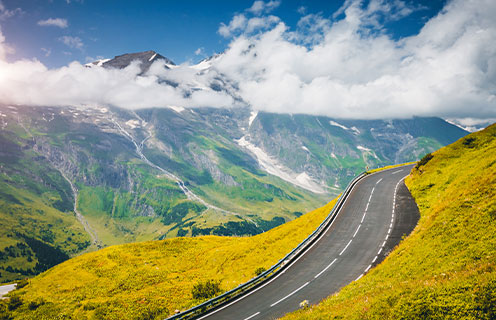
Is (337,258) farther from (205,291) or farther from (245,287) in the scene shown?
(205,291)

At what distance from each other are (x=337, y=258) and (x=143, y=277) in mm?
25738

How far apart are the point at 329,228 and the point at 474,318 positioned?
30.0m

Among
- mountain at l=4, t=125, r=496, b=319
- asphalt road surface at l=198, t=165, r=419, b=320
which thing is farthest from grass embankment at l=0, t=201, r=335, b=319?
asphalt road surface at l=198, t=165, r=419, b=320

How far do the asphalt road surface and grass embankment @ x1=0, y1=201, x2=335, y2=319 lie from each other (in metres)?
4.71

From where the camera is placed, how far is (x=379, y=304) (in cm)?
1315

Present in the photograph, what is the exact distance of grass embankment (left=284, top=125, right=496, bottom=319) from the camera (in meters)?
10.9

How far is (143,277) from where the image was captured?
3769 centimetres

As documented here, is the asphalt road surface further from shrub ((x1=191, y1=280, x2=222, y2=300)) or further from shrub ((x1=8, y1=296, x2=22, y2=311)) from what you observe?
shrub ((x1=8, y1=296, x2=22, y2=311))

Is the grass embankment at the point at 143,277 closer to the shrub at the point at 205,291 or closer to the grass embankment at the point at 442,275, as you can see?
the shrub at the point at 205,291

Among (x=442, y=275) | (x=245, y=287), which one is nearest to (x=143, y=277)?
(x=245, y=287)

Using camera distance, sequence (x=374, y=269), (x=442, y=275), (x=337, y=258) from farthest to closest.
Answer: (x=337, y=258)
(x=374, y=269)
(x=442, y=275)

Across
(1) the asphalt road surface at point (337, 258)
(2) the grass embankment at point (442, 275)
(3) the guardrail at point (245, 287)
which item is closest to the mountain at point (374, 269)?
(2) the grass embankment at point (442, 275)

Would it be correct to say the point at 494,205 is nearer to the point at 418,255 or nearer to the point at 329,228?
the point at 418,255

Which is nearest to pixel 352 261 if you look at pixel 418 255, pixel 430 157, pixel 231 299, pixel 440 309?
pixel 418 255
